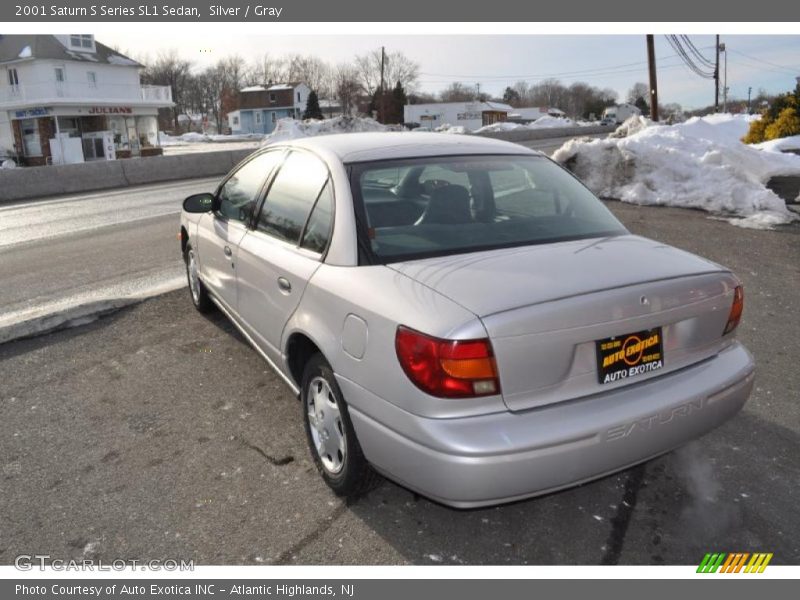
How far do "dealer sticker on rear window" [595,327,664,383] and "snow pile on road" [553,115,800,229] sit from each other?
329 inches

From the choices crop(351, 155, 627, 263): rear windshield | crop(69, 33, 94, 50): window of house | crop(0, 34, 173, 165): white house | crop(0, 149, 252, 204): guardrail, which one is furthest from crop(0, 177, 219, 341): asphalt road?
crop(69, 33, 94, 50): window of house

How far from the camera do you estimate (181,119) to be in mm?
114812

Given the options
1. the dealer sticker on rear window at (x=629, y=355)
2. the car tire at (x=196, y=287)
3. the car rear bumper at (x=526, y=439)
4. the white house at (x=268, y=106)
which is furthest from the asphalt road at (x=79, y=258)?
the white house at (x=268, y=106)

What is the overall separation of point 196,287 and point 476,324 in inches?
156

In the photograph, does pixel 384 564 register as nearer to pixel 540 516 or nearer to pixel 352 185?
pixel 540 516

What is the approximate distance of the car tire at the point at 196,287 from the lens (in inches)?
225

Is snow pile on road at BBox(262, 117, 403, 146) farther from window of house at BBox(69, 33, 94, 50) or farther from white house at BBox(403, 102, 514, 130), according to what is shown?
white house at BBox(403, 102, 514, 130)

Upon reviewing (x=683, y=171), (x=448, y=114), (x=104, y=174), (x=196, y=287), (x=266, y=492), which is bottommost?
(x=266, y=492)

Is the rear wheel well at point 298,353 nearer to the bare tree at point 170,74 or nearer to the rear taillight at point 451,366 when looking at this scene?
the rear taillight at point 451,366

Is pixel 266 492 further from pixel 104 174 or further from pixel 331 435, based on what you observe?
pixel 104 174

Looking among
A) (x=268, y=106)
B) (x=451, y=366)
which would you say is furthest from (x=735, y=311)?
(x=268, y=106)

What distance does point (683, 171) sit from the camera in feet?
38.8

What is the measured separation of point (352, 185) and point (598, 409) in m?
1.62

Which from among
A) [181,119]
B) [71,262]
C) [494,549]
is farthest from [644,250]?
[181,119]
